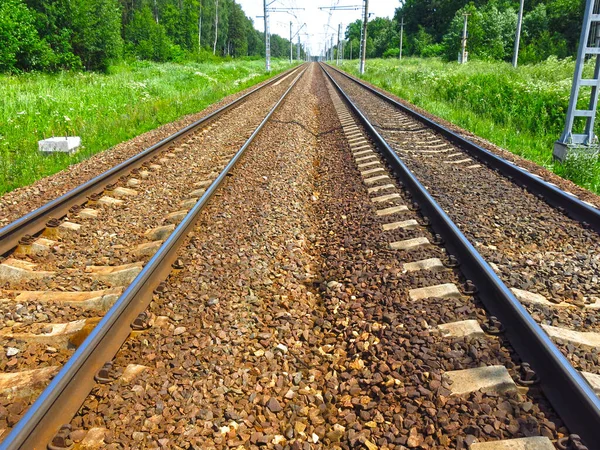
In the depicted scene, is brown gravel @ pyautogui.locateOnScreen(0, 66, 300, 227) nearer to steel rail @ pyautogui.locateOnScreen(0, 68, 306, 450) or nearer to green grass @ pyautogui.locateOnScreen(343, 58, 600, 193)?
steel rail @ pyautogui.locateOnScreen(0, 68, 306, 450)

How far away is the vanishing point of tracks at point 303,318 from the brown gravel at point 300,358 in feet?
0.04

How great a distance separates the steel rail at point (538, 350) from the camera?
85.7 inches

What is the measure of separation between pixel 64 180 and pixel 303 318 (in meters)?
5.19

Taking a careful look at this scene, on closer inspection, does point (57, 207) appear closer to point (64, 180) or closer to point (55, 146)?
point (64, 180)

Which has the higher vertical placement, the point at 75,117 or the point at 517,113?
the point at 517,113

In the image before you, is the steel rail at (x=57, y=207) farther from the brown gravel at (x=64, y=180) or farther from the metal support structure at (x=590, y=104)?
the metal support structure at (x=590, y=104)

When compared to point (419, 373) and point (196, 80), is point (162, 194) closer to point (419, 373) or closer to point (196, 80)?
point (419, 373)

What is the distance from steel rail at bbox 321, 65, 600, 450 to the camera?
2.18m

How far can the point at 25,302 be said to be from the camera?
348 cm

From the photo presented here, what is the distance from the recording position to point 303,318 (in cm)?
350

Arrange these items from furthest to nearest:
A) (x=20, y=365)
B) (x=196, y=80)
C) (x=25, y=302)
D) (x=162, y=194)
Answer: (x=196, y=80) < (x=162, y=194) < (x=25, y=302) < (x=20, y=365)

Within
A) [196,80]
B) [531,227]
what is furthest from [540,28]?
[531,227]

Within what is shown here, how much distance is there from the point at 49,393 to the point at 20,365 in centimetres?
76

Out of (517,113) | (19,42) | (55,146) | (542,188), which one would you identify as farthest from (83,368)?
(19,42)
